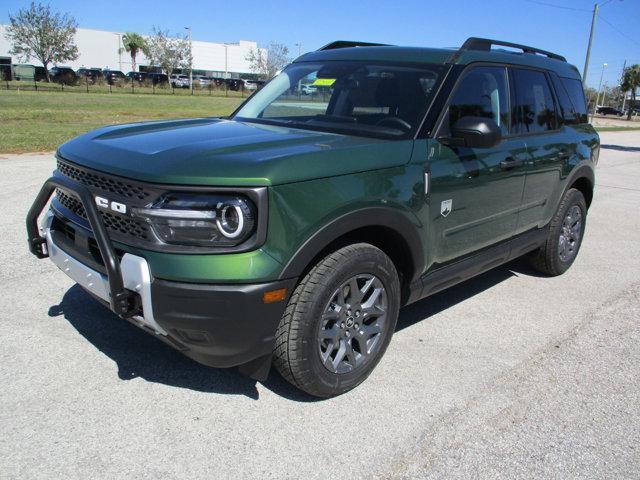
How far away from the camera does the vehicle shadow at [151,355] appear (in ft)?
10.4

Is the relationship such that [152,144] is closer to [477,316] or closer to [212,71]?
[477,316]

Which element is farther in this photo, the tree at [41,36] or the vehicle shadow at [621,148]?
the tree at [41,36]

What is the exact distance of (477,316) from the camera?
4.32m

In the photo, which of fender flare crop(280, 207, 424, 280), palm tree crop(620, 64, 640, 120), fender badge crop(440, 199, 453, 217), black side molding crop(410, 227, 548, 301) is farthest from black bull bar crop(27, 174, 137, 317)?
palm tree crop(620, 64, 640, 120)

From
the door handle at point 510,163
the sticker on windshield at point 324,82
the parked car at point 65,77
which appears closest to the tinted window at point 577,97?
the door handle at point 510,163

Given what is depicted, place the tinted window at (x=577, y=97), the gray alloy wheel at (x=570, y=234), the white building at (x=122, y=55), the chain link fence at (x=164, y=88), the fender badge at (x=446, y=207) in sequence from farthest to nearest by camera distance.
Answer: the white building at (x=122, y=55), the chain link fence at (x=164, y=88), the gray alloy wheel at (x=570, y=234), the tinted window at (x=577, y=97), the fender badge at (x=446, y=207)

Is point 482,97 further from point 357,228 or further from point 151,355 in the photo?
point 151,355

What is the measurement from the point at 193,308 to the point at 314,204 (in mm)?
725

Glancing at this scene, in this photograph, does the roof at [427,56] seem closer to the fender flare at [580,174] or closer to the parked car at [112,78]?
the fender flare at [580,174]

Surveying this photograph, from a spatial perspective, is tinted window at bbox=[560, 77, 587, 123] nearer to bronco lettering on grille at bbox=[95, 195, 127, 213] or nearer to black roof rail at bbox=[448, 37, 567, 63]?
black roof rail at bbox=[448, 37, 567, 63]

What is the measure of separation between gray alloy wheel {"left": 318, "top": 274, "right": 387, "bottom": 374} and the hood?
65cm

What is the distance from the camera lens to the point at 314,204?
2.64 m

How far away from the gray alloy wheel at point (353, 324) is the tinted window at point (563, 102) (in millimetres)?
2740

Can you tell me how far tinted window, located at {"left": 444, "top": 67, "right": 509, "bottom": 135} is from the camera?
3.56m
